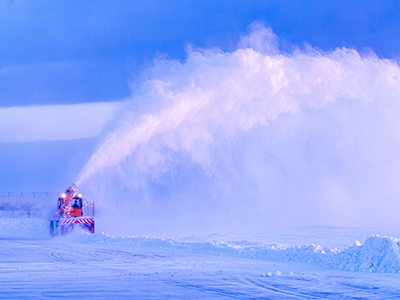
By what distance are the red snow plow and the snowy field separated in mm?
6268

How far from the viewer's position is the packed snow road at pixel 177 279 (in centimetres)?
965

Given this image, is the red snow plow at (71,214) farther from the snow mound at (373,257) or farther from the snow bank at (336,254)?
the snow mound at (373,257)

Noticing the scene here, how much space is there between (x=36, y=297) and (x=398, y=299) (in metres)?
6.74

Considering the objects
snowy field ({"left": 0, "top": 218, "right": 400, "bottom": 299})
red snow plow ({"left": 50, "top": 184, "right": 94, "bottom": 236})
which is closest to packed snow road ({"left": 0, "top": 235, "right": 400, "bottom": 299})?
snowy field ({"left": 0, "top": 218, "right": 400, "bottom": 299})

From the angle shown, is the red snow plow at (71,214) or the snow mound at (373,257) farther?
the red snow plow at (71,214)

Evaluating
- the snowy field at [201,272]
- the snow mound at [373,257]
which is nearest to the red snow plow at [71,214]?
the snowy field at [201,272]

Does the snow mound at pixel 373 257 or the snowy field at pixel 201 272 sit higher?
the snow mound at pixel 373 257

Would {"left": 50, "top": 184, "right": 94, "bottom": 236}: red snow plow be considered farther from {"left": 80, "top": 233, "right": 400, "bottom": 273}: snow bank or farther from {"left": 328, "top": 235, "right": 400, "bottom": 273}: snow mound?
{"left": 328, "top": 235, "right": 400, "bottom": 273}: snow mound

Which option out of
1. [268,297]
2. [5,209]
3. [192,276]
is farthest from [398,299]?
[5,209]

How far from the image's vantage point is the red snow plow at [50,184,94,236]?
25.4 m

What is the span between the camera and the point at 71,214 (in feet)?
86.3

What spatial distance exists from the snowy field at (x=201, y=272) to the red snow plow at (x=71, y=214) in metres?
6.27

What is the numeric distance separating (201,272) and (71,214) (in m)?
15.4

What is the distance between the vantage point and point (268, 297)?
928 centimetres
